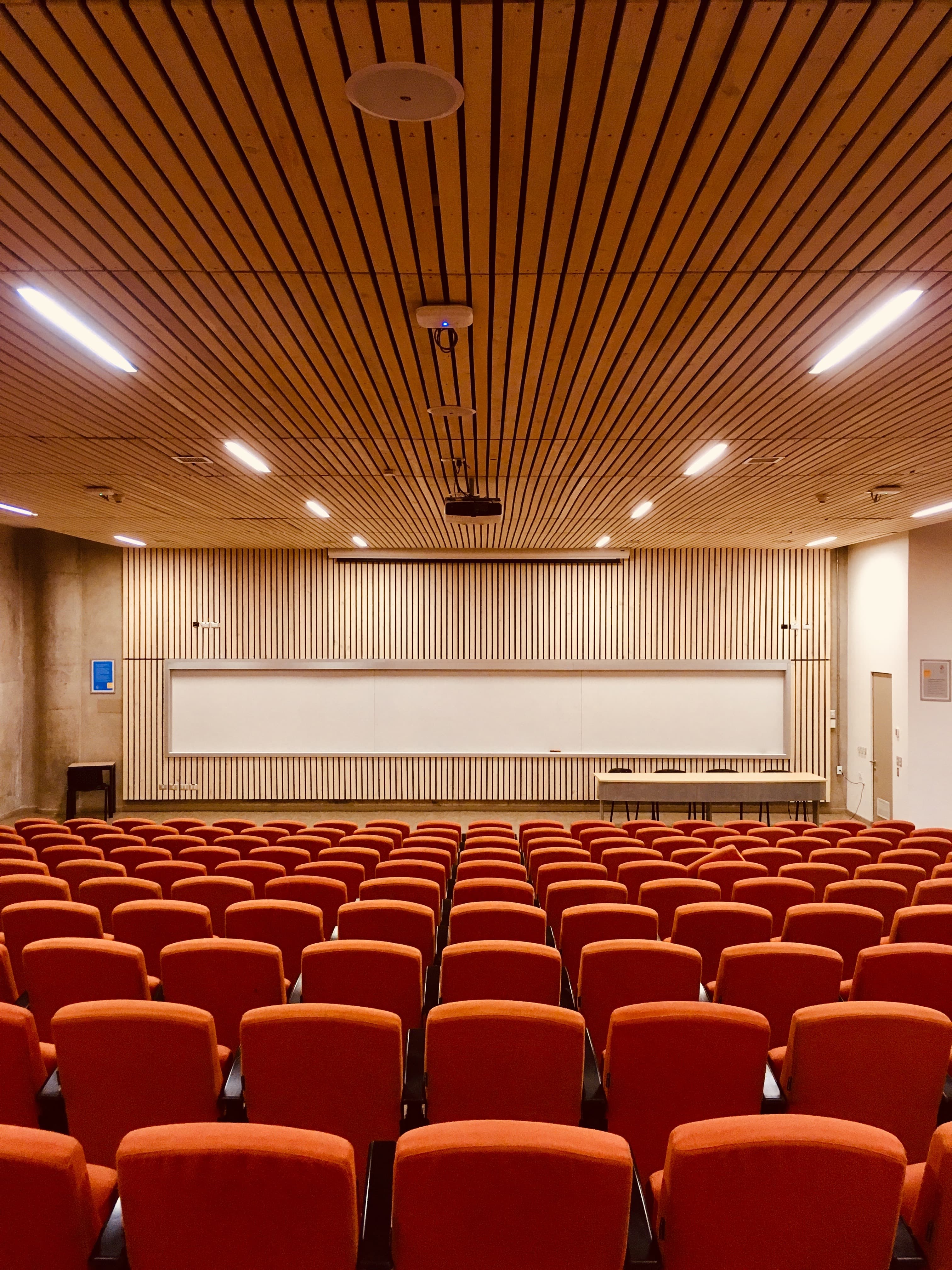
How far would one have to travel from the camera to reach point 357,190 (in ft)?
9.93

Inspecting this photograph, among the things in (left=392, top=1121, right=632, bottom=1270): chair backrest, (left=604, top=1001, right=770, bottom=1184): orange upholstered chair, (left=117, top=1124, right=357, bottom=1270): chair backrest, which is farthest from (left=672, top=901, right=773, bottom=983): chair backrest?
(left=117, top=1124, right=357, bottom=1270): chair backrest

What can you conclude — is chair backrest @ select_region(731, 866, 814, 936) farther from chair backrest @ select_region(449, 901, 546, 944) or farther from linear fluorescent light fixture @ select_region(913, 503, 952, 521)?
linear fluorescent light fixture @ select_region(913, 503, 952, 521)

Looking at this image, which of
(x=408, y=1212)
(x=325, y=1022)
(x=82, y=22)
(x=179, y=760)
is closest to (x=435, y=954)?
(x=325, y=1022)

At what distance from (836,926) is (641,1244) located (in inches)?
109

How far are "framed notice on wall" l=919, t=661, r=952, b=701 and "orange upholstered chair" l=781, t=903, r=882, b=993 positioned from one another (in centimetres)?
847

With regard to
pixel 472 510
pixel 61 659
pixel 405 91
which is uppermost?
pixel 405 91

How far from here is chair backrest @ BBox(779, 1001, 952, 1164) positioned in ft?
8.25

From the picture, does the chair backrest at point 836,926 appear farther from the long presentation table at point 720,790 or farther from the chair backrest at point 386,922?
the long presentation table at point 720,790

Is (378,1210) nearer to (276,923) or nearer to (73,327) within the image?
(276,923)

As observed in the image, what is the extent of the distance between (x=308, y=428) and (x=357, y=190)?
3.35 metres

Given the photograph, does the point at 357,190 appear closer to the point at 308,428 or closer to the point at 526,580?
the point at 308,428

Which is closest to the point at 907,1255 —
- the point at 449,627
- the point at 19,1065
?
the point at 19,1065

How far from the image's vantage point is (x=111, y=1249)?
1.82 meters

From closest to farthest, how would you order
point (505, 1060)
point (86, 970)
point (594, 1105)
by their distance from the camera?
point (505, 1060), point (594, 1105), point (86, 970)
